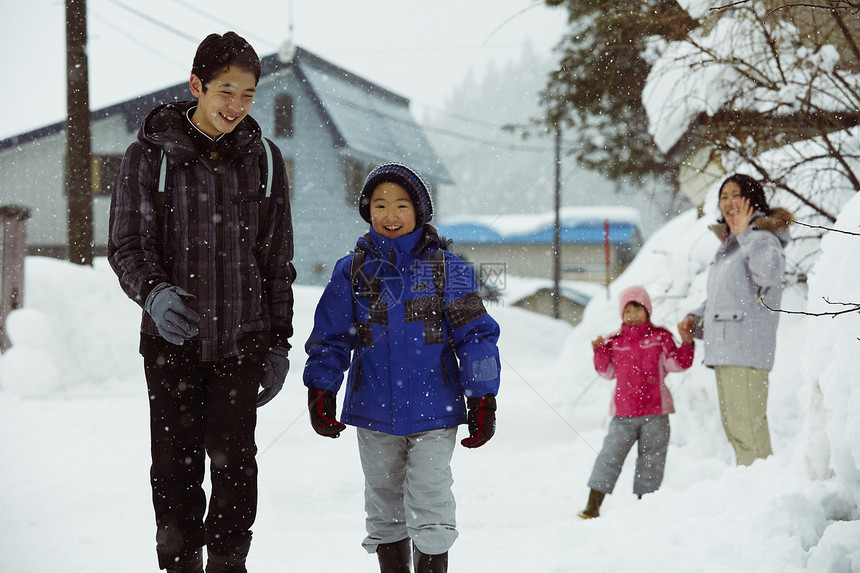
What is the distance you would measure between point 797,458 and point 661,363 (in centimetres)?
87

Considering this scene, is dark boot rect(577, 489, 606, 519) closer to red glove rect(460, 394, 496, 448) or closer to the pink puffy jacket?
the pink puffy jacket

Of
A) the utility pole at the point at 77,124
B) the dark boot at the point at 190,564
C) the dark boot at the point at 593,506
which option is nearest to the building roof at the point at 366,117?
the utility pole at the point at 77,124

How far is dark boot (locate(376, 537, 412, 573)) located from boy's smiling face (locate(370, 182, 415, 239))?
1.12m

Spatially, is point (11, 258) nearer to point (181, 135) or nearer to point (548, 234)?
point (181, 135)

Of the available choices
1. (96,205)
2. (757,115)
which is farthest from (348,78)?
(757,115)

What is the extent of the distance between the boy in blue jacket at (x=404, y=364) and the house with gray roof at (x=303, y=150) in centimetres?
1577

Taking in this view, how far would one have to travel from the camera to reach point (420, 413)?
2.56m

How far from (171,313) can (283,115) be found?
18.8 metres

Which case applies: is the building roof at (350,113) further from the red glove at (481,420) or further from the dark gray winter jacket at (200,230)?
the red glove at (481,420)

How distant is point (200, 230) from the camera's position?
2.43 m

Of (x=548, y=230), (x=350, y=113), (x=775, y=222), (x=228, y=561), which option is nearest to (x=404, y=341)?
(x=228, y=561)

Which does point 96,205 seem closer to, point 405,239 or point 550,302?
point 550,302

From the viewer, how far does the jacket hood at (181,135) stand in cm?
240

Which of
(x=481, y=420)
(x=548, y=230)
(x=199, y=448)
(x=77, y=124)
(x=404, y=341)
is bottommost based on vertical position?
(x=199, y=448)
